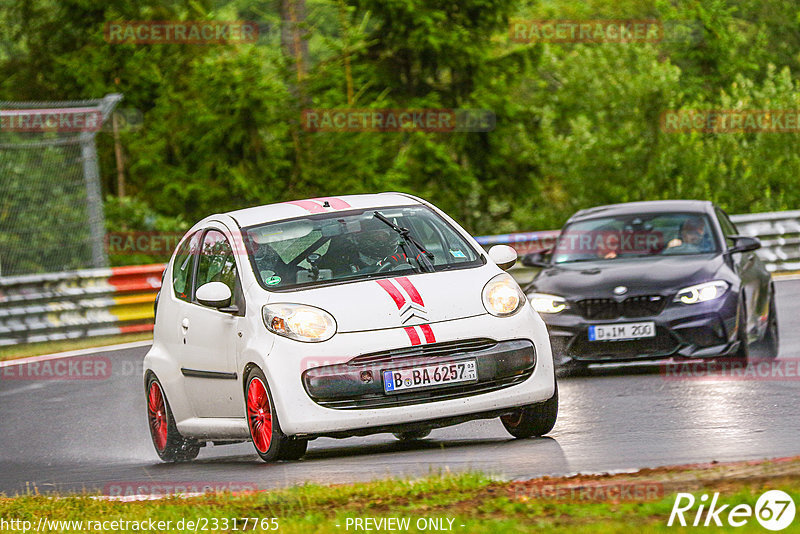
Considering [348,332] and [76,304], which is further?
[76,304]

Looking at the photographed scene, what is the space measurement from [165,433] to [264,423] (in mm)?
1882

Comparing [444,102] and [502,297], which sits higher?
[502,297]

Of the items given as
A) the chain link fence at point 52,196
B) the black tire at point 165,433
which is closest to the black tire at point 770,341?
the black tire at point 165,433

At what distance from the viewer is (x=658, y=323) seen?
1188 cm

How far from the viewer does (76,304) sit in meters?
20.0

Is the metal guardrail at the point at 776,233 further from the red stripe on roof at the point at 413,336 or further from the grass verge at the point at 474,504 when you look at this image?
the grass verge at the point at 474,504

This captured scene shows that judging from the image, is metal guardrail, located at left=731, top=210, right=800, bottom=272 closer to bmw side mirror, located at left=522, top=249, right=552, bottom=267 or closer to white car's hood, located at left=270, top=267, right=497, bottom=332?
bmw side mirror, located at left=522, top=249, right=552, bottom=267

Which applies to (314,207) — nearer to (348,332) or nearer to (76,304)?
(348,332)

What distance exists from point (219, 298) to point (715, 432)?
319cm

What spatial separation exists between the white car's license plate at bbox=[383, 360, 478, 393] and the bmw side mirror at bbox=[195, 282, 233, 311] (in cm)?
134

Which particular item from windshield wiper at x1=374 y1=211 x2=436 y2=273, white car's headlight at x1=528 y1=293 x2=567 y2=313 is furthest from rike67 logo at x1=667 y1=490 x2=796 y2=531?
white car's headlight at x1=528 y1=293 x2=567 y2=313

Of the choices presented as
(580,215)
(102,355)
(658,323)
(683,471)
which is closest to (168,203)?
(102,355)

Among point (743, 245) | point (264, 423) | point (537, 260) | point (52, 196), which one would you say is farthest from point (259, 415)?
point (52, 196)

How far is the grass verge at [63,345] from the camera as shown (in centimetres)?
1889
